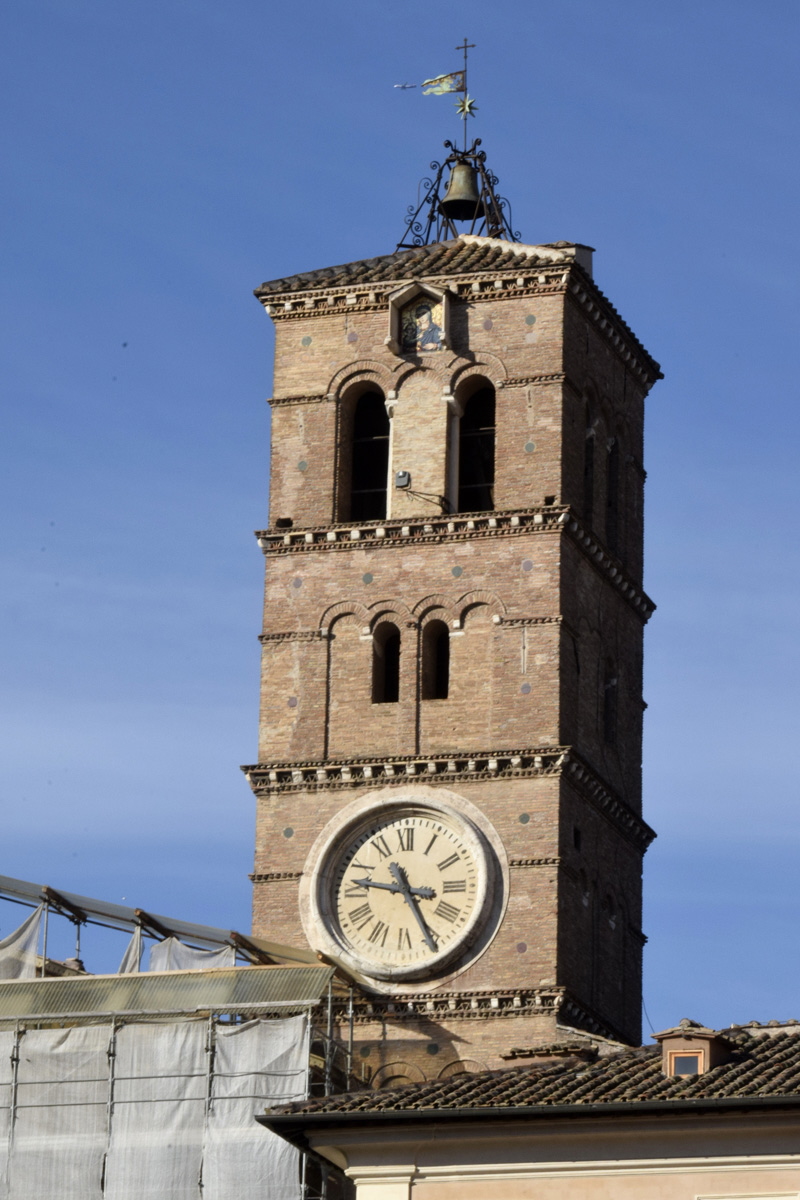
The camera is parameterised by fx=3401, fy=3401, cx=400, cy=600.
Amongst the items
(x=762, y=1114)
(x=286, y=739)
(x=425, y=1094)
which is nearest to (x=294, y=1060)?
(x=286, y=739)

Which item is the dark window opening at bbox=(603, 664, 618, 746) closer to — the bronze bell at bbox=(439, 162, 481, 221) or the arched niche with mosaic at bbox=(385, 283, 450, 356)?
the arched niche with mosaic at bbox=(385, 283, 450, 356)

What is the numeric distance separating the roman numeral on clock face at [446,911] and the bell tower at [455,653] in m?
0.03

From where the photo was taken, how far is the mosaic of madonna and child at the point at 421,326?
49.9 m

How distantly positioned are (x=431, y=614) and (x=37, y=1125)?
948cm

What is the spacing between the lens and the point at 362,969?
1815 inches

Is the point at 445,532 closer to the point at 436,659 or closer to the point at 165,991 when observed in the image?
the point at 436,659

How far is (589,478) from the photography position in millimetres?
50344

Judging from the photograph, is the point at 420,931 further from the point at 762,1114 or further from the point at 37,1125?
the point at 762,1114

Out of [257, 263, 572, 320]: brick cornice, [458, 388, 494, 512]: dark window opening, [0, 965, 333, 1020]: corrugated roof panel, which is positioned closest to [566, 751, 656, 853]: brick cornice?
[458, 388, 494, 512]: dark window opening

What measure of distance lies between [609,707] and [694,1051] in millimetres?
15366

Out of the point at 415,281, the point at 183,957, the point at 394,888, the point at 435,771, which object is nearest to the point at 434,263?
the point at 415,281

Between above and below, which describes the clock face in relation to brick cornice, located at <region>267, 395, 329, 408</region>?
below

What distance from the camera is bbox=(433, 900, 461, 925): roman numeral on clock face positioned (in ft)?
152

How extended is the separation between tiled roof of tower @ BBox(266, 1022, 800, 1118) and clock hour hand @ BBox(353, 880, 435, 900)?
1042 cm
